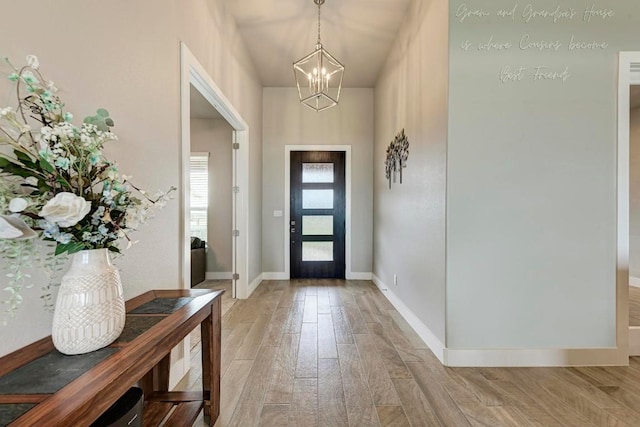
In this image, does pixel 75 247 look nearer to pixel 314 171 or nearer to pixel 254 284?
pixel 254 284

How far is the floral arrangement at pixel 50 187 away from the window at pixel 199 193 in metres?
4.39

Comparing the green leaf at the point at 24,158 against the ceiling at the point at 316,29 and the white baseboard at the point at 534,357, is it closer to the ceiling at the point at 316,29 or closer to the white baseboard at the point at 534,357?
the white baseboard at the point at 534,357

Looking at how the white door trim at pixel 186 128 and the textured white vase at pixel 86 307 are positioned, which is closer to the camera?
the textured white vase at pixel 86 307

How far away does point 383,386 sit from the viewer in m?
2.00

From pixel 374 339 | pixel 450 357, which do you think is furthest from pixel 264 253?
pixel 450 357

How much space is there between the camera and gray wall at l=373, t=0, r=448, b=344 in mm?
2387

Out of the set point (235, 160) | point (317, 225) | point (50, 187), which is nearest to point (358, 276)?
point (317, 225)

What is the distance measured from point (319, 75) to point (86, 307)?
274 centimetres

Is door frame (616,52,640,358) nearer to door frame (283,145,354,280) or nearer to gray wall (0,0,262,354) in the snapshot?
gray wall (0,0,262,354)

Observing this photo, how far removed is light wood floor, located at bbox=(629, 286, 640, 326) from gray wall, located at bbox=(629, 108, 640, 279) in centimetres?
54

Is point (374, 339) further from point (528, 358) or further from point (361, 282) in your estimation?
point (361, 282)

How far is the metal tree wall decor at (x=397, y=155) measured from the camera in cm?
335

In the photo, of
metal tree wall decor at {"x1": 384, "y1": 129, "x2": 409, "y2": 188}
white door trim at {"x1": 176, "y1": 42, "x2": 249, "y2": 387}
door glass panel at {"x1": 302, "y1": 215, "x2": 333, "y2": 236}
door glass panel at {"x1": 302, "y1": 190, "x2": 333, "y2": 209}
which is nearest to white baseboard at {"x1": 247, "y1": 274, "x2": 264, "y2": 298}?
door glass panel at {"x1": 302, "y1": 215, "x2": 333, "y2": 236}

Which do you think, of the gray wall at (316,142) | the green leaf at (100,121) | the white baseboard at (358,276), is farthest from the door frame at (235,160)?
the white baseboard at (358,276)
